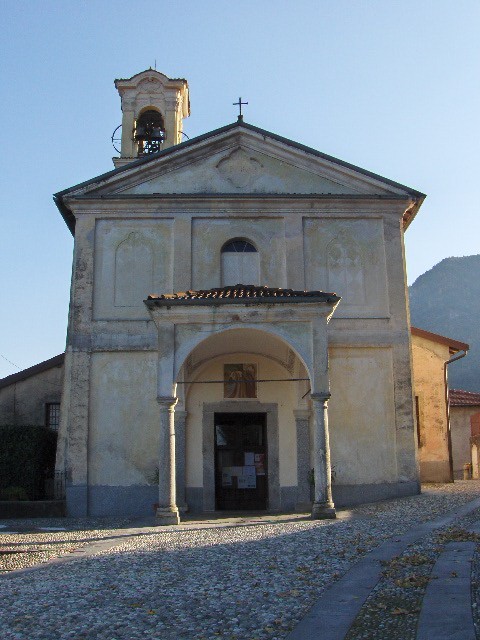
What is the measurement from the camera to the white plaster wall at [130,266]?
1762 centimetres

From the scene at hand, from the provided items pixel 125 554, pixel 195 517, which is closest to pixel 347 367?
pixel 195 517

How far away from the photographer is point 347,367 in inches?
683

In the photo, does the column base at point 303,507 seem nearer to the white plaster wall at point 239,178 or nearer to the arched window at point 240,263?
the arched window at point 240,263

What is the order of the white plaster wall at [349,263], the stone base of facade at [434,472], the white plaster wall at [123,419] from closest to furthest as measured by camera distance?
the white plaster wall at [123,419], the white plaster wall at [349,263], the stone base of facade at [434,472]

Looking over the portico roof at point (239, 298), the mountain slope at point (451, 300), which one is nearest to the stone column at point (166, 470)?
the portico roof at point (239, 298)

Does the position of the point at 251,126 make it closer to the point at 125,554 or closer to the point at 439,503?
the point at 439,503

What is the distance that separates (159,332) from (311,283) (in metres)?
5.08

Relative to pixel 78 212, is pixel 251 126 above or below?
above

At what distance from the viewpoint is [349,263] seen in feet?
59.4

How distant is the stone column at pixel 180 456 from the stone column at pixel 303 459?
264cm

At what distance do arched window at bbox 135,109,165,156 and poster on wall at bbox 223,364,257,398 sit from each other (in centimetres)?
906

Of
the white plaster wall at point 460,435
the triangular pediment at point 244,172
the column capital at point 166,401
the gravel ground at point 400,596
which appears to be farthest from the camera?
the white plaster wall at point 460,435

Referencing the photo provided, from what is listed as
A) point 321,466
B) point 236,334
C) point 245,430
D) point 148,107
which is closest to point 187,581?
point 321,466

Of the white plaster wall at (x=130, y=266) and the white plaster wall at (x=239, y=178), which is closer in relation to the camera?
the white plaster wall at (x=130, y=266)
